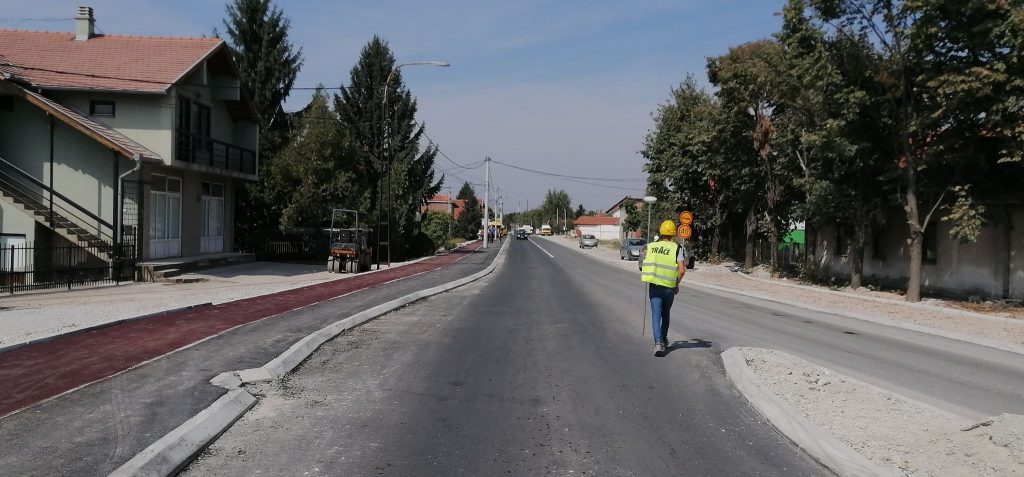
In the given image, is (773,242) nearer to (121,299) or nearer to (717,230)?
(717,230)

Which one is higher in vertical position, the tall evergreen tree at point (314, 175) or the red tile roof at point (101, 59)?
the red tile roof at point (101, 59)

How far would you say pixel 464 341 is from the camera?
10977mm

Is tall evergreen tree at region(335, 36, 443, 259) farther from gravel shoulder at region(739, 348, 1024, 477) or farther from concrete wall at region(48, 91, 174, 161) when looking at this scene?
gravel shoulder at region(739, 348, 1024, 477)

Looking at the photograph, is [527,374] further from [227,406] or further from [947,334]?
→ [947,334]

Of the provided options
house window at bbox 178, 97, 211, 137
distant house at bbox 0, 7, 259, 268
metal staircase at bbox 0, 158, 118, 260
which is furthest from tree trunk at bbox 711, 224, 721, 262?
metal staircase at bbox 0, 158, 118, 260

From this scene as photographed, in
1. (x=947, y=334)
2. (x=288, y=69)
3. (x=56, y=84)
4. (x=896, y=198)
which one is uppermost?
(x=288, y=69)

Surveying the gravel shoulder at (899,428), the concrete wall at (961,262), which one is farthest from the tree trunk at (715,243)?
the gravel shoulder at (899,428)

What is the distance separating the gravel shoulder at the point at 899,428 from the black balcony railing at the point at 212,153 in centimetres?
2142

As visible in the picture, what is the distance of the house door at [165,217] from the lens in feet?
77.8

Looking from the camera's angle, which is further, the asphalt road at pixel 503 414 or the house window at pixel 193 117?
the house window at pixel 193 117

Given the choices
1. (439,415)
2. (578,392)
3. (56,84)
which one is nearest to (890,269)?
(578,392)

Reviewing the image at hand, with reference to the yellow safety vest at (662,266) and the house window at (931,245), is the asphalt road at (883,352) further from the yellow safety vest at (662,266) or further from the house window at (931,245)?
the house window at (931,245)

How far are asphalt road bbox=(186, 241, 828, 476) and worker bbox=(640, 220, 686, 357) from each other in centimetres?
39

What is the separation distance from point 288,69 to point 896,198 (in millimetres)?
33579
